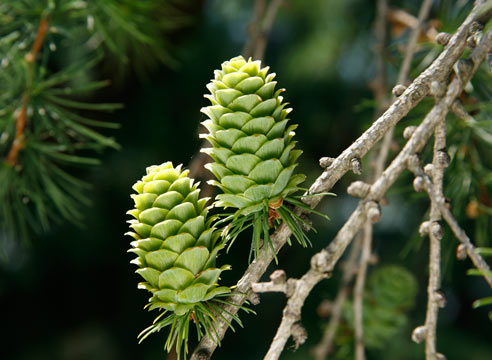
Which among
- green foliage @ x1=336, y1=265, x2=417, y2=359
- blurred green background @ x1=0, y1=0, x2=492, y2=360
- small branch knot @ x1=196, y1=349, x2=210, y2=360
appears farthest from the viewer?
blurred green background @ x1=0, y1=0, x2=492, y2=360

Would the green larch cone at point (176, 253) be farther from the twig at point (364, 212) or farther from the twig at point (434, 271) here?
the twig at point (434, 271)

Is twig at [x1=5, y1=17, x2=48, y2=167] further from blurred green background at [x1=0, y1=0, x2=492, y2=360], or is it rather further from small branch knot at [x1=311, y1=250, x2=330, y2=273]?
small branch knot at [x1=311, y1=250, x2=330, y2=273]

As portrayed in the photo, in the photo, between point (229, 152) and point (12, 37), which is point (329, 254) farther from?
point (12, 37)

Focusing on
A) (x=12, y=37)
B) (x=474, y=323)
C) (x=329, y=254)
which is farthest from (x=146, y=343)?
(x=329, y=254)

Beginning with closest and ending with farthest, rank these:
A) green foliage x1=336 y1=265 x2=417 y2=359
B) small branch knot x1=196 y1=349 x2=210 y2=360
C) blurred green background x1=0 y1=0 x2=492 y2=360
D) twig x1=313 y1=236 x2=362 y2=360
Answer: small branch knot x1=196 y1=349 x2=210 y2=360 < twig x1=313 y1=236 x2=362 y2=360 < green foliage x1=336 y1=265 x2=417 y2=359 < blurred green background x1=0 y1=0 x2=492 y2=360

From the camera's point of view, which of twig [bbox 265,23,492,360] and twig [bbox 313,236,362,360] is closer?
twig [bbox 265,23,492,360]

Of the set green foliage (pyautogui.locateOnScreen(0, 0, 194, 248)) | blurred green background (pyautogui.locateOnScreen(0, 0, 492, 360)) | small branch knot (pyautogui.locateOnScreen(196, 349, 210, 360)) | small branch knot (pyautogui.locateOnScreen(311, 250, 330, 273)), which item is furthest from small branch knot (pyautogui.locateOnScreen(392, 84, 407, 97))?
blurred green background (pyautogui.locateOnScreen(0, 0, 492, 360))
